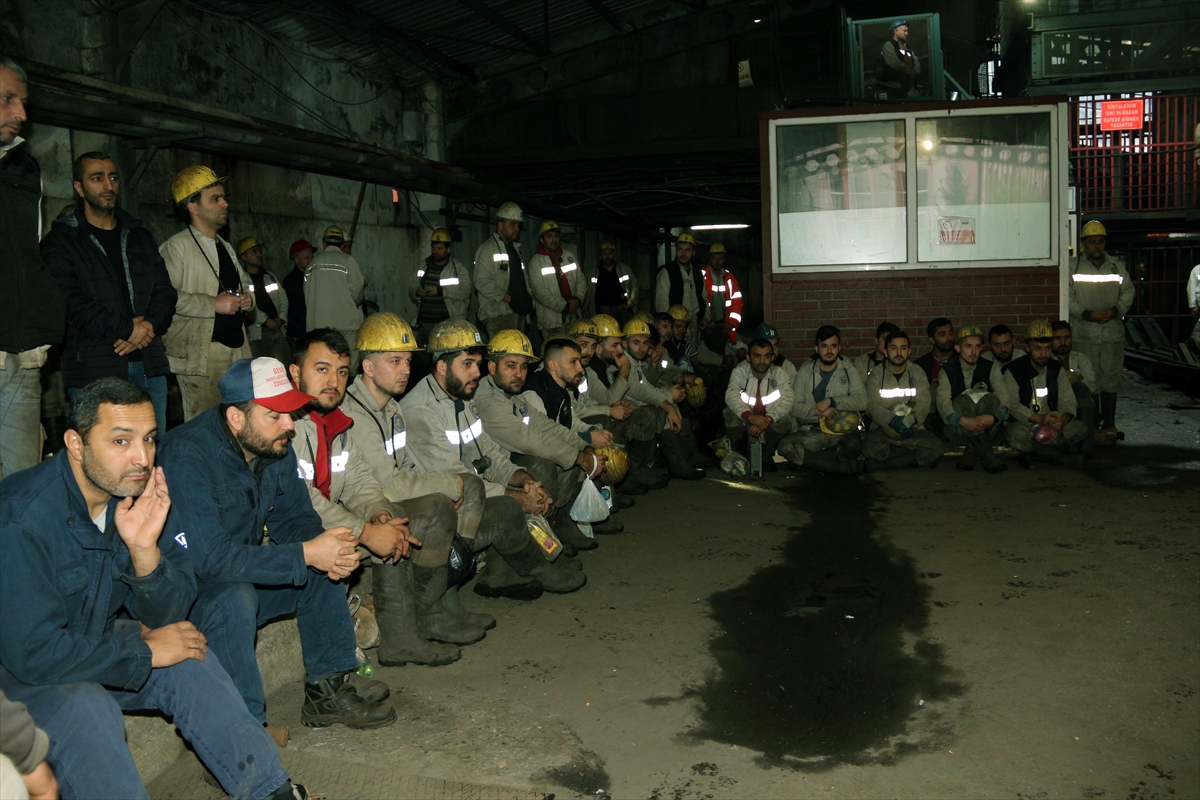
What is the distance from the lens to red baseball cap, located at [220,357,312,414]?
374 centimetres

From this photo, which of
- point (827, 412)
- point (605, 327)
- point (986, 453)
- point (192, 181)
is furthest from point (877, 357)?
point (192, 181)

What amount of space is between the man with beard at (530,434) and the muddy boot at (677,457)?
215 cm

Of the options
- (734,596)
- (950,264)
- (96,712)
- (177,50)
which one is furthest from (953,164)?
(96,712)

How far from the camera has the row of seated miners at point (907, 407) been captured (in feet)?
29.2

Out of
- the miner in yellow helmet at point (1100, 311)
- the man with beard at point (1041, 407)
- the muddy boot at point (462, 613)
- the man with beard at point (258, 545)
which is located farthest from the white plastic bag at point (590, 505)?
the miner in yellow helmet at point (1100, 311)

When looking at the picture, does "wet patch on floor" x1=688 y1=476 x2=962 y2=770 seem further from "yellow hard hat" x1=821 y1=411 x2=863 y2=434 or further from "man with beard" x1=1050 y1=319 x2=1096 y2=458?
"man with beard" x1=1050 y1=319 x2=1096 y2=458

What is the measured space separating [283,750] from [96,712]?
1.17 m

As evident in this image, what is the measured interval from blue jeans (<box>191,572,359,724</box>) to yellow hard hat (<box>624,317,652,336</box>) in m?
5.23

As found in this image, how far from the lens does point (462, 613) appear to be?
5098 millimetres

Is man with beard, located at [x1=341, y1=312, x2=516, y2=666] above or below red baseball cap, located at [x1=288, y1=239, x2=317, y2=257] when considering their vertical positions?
below

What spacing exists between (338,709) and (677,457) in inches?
201

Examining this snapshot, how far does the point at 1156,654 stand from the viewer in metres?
4.70

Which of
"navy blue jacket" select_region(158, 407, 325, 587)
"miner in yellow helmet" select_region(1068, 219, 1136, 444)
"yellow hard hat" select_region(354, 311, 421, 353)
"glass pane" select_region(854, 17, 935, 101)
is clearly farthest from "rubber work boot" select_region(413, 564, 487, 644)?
"glass pane" select_region(854, 17, 935, 101)

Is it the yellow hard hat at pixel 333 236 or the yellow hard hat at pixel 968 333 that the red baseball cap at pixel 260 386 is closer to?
the yellow hard hat at pixel 333 236
